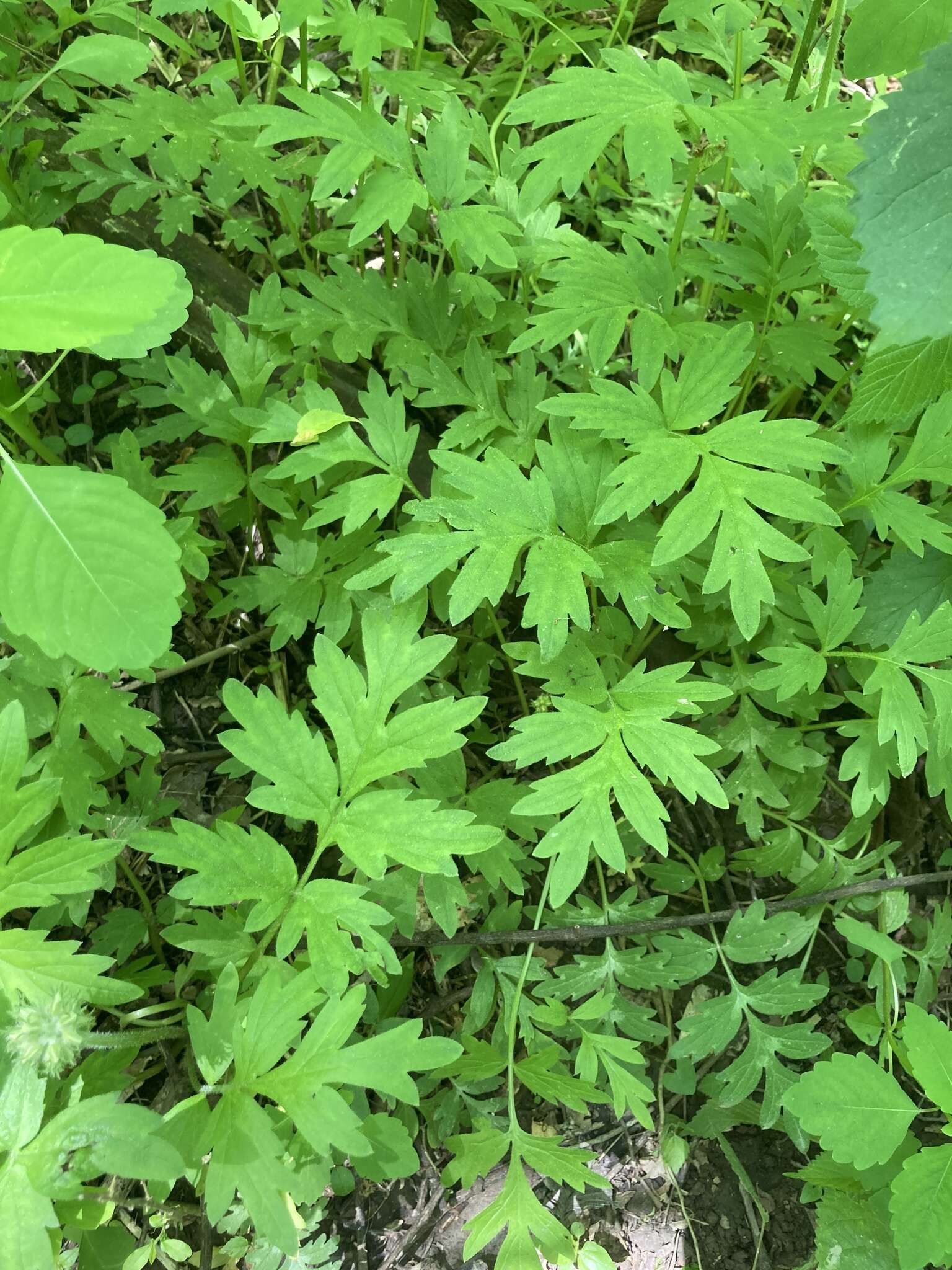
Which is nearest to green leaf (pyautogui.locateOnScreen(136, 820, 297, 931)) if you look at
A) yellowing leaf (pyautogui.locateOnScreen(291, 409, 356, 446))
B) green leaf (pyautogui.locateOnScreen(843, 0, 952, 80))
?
yellowing leaf (pyautogui.locateOnScreen(291, 409, 356, 446))

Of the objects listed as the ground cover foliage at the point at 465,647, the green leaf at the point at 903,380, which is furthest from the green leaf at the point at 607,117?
the green leaf at the point at 903,380

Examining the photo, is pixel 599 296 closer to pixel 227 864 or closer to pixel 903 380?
pixel 903 380

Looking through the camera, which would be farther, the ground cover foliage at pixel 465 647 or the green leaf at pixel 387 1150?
the green leaf at pixel 387 1150

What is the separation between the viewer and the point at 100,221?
228 centimetres

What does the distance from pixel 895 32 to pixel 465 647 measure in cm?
148

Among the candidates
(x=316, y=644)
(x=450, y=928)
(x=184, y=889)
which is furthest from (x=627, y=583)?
(x=184, y=889)

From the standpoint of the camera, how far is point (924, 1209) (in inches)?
59.1

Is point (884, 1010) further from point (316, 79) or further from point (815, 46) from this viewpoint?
point (316, 79)

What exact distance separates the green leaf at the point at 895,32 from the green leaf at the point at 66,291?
A: 136 cm

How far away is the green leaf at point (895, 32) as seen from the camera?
156 cm

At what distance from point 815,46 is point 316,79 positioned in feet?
4.53

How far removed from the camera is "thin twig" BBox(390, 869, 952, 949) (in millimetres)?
1808

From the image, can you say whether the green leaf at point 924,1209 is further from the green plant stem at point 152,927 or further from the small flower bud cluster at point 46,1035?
the green plant stem at point 152,927

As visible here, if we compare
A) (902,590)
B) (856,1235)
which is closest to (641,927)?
(856,1235)
